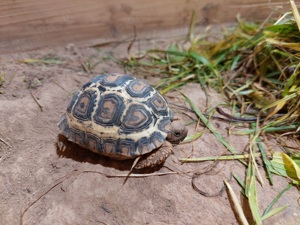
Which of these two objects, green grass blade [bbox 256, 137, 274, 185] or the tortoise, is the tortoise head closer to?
the tortoise

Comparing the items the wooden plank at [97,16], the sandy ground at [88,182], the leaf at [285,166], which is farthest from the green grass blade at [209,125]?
the wooden plank at [97,16]

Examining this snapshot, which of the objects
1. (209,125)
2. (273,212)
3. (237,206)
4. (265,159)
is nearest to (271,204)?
(273,212)

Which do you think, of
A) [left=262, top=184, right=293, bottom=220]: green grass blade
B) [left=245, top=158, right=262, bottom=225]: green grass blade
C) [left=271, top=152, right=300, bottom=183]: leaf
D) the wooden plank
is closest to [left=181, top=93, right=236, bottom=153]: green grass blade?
[left=245, top=158, right=262, bottom=225]: green grass blade

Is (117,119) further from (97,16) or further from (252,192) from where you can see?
(97,16)

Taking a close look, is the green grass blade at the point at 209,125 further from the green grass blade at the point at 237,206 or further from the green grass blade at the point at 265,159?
the green grass blade at the point at 237,206

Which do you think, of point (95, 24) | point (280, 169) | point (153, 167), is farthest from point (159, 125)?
point (95, 24)
